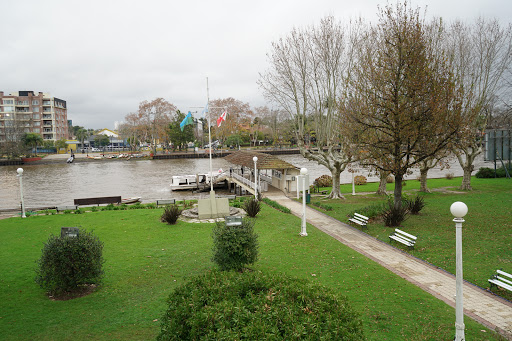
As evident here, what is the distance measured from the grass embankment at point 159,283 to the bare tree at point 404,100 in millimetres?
4590

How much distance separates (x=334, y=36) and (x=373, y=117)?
9268mm

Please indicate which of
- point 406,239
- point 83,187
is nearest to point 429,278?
point 406,239

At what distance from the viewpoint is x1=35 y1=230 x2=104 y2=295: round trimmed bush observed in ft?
28.9

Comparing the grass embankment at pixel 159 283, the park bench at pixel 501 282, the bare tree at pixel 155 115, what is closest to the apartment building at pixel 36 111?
the bare tree at pixel 155 115

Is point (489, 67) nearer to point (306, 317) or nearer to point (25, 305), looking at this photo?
point (306, 317)

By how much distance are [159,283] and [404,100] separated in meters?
14.0

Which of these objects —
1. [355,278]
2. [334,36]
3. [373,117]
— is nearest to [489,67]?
[334,36]

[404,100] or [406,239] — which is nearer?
[406,239]

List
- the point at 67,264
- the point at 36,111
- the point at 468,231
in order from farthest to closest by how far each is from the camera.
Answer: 1. the point at 36,111
2. the point at 468,231
3. the point at 67,264

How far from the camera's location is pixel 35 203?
109 ft

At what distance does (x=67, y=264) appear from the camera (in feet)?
29.1

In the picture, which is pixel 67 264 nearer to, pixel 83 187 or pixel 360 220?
pixel 360 220

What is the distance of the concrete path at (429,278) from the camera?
7.86 meters

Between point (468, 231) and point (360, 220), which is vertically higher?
point (360, 220)
